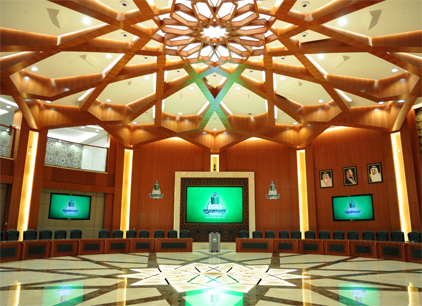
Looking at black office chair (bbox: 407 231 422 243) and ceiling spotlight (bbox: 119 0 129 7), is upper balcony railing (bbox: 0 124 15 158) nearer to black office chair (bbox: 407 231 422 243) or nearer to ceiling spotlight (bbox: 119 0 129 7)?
ceiling spotlight (bbox: 119 0 129 7)

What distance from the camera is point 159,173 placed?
16344mm

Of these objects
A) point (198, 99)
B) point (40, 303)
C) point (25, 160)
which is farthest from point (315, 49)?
point (25, 160)

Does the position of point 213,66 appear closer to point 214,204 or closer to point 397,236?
point 214,204

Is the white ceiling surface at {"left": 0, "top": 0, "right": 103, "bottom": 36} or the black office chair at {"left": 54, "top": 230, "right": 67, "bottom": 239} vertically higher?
the white ceiling surface at {"left": 0, "top": 0, "right": 103, "bottom": 36}

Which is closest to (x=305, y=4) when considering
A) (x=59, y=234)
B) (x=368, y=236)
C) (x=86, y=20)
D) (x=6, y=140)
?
(x=86, y=20)

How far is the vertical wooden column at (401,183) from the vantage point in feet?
40.1

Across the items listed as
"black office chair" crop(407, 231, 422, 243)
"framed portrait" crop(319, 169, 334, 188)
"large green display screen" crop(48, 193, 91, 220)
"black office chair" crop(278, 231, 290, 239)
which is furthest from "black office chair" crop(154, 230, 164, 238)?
"black office chair" crop(407, 231, 422, 243)

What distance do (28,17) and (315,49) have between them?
24.1 feet

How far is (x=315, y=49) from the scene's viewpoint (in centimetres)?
869

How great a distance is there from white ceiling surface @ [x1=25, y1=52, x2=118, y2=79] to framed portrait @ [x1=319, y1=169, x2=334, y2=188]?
10658 mm

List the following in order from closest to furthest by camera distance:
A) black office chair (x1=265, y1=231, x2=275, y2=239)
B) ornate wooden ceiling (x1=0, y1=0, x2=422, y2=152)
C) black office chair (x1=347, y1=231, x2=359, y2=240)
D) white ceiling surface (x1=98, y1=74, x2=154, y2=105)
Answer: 1. ornate wooden ceiling (x1=0, y1=0, x2=422, y2=152)
2. white ceiling surface (x1=98, y1=74, x2=154, y2=105)
3. black office chair (x1=347, y1=231, x2=359, y2=240)
4. black office chair (x1=265, y1=231, x2=275, y2=239)

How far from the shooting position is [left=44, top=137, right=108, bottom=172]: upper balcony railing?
14.4 m

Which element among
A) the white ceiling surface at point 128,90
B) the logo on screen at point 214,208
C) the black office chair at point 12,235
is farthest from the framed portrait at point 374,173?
the black office chair at point 12,235

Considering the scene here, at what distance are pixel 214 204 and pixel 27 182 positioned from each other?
8345 mm
